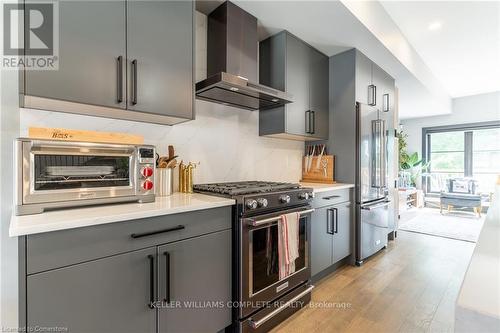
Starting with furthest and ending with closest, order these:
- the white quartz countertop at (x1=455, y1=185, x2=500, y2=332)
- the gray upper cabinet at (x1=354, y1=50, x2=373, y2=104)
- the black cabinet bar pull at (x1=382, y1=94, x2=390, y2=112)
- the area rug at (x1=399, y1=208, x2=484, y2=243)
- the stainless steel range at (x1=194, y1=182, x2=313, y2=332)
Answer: the area rug at (x1=399, y1=208, x2=484, y2=243), the black cabinet bar pull at (x1=382, y1=94, x2=390, y2=112), the gray upper cabinet at (x1=354, y1=50, x2=373, y2=104), the stainless steel range at (x1=194, y1=182, x2=313, y2=332), the white quartz countertop at (x1=455, y1=185, x2=500, y2=332)

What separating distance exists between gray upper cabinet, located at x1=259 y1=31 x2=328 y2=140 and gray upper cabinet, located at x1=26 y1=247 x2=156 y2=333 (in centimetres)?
177

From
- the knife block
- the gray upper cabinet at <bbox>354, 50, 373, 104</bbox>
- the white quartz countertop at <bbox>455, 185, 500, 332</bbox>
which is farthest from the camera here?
the knife block

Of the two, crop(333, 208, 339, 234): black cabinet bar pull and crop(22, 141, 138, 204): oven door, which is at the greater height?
crop(22, 141, 138, 204): oven door

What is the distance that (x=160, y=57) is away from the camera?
158 cm

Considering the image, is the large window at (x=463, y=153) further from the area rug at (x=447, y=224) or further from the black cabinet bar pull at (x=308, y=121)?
the black cabinet bar pull at (x=308, y=121)

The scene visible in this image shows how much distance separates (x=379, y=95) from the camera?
10.8 feet

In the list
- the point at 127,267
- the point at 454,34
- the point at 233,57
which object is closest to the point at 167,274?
the point at 127,267

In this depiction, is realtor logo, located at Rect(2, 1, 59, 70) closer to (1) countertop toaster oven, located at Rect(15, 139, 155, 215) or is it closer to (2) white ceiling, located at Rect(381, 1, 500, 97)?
(1) countertop toaster oven, located at Rect(15, 139, 155, 215)

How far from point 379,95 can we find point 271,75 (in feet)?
5.55

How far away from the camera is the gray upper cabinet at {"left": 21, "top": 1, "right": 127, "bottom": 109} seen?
4.01ft

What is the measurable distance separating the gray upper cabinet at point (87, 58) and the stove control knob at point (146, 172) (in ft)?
1.25

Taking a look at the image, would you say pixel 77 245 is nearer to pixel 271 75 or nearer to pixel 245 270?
pixel 245 270

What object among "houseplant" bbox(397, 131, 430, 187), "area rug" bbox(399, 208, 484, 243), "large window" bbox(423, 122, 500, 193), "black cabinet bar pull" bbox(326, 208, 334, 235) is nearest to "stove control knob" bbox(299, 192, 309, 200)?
"black cabinet bar pull" bbox(326, 208, 334, 235)

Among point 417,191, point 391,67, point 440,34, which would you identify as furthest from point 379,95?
point 417,191
